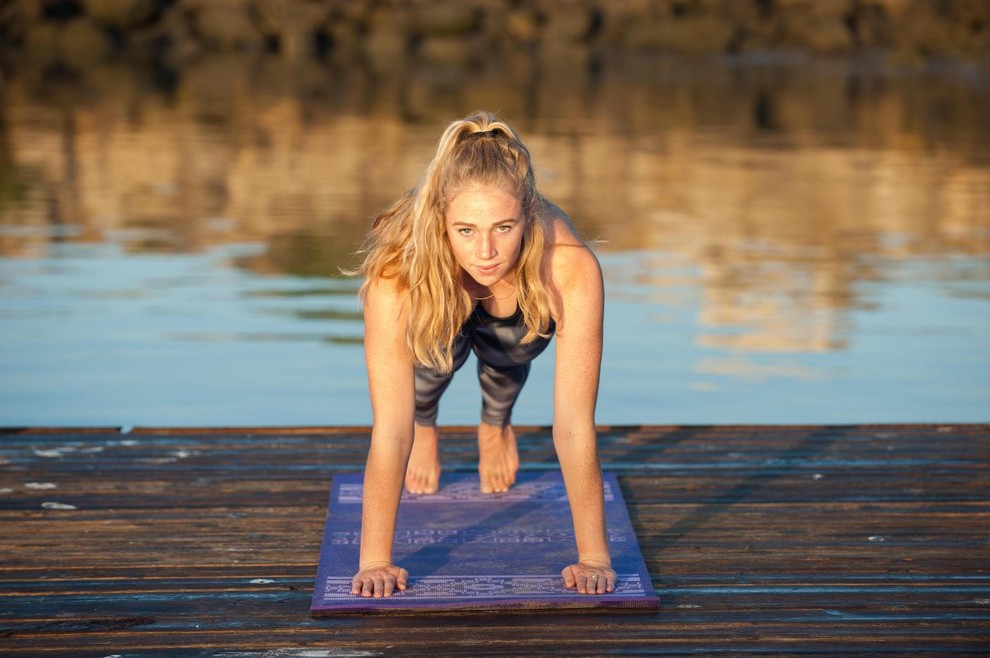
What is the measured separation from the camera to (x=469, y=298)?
3.38 meters

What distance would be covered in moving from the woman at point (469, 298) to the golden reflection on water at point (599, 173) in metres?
0.20

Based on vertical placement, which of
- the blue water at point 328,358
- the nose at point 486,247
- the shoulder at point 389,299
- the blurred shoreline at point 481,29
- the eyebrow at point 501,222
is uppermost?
the blurred shoreline at point 481,29

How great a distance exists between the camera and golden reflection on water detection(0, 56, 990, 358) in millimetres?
8469

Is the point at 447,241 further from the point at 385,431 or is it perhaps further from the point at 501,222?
the point at 385,431

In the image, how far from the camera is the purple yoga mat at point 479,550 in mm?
3100

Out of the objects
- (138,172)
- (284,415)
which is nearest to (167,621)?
(284,415)

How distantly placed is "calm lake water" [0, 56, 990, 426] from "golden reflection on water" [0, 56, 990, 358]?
0.04m

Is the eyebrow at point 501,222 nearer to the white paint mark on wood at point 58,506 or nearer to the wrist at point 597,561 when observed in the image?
the wrist at point 597,561

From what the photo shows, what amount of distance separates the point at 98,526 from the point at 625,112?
1375cm

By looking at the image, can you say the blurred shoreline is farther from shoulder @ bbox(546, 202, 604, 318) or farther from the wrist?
the wrist

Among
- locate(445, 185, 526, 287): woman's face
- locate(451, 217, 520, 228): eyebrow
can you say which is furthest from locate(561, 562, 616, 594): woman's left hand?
locate(451, 217, 520, 228): eyebrow

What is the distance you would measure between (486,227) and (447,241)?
0.56 ft

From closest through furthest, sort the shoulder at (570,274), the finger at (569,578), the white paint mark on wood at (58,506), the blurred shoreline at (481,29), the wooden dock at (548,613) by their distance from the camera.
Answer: the wooden dock at (548,613), the finger at (569,578), the shoulder at (570,274), the white paint mark on wood at (58,506), the blurred shoreline at (481,29)

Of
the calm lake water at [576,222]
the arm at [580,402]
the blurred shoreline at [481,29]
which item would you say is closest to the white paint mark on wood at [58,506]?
the arm at [580,402]
